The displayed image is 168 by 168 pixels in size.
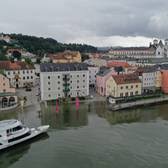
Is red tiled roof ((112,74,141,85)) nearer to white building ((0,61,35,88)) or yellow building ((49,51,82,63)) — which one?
white building ((0,61,35,88))

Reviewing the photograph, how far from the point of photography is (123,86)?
123 feet

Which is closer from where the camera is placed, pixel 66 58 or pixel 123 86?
pixel 123 86

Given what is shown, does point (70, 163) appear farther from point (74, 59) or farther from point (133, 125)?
point (74, 59)

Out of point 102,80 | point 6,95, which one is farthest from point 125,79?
point 6,95

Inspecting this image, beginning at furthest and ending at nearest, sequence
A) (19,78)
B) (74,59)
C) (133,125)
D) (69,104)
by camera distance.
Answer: (74,59) < (19,78) < (69,104) < (133,125)

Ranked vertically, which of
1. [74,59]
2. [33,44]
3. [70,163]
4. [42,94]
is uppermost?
[33,44]

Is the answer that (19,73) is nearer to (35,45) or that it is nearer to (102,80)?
(102,80)

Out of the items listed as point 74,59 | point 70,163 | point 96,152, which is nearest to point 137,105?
point 96,152

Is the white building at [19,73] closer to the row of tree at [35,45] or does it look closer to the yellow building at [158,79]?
the yellow building at [158,79]

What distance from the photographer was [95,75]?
46.9 m

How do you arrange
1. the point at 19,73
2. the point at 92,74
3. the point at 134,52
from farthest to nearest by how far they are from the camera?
the point at 134,52 < the point at 92,74 < the point at 19,73

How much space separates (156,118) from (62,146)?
507 inches

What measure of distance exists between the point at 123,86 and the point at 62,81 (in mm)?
8435

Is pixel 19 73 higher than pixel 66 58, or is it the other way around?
pixel 66 58
